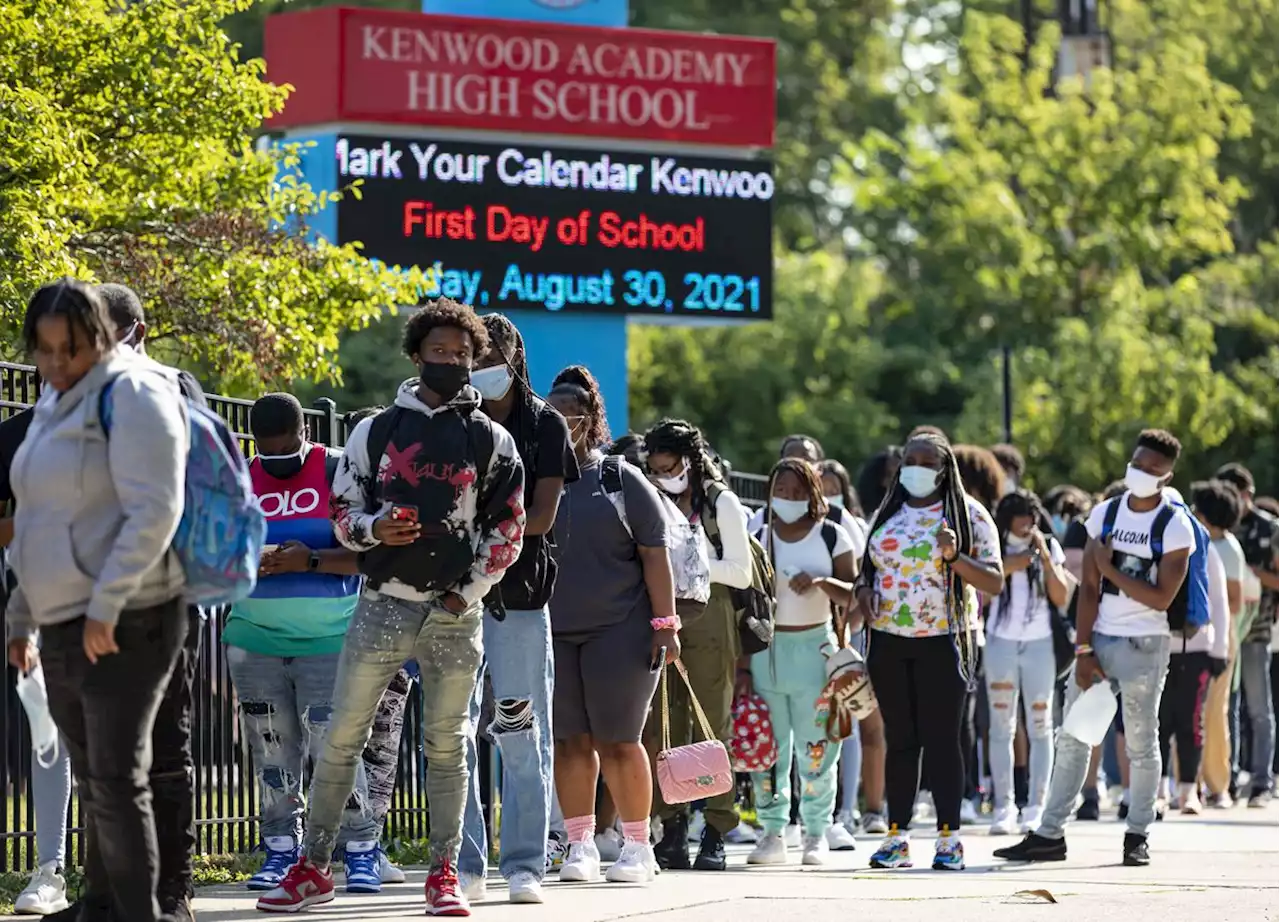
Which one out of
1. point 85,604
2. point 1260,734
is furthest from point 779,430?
point 85,604

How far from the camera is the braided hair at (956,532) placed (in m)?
10.4

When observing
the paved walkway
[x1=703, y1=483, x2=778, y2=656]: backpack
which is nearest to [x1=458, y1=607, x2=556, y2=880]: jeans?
the paved walkway

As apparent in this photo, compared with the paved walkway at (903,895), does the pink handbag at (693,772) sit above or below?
above

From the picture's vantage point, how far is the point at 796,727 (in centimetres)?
1137

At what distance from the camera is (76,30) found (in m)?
12.3

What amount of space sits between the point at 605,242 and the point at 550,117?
3.45ft

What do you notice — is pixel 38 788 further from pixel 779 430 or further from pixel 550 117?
pixel 779 430

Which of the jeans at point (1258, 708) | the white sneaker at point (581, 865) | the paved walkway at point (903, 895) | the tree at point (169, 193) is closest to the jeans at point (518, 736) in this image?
the paved walkway at point (903, 895)

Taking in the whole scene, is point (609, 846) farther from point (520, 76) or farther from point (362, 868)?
point (520, 76)

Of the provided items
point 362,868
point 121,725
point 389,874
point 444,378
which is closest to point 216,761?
point 389,874

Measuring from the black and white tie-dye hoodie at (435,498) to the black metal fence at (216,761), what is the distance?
1.66m

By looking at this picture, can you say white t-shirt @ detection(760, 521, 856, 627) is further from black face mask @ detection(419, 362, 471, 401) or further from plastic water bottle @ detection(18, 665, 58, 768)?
plastic water bottle @ detection(18, 665, 58, 768)

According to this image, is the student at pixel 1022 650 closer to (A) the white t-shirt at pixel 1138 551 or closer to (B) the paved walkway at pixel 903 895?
(B) the paved walkway at pixel 903 895

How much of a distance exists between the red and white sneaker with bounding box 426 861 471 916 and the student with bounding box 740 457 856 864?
329 centimetres
